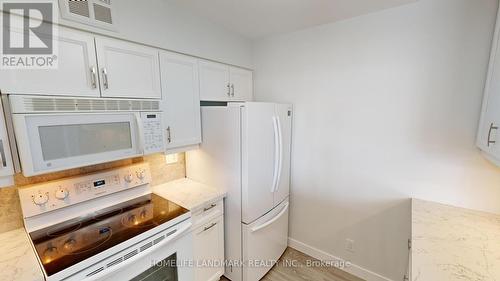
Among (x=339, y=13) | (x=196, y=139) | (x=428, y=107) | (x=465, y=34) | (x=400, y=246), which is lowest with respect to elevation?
(x=400, y=246)

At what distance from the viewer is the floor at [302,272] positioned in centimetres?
210

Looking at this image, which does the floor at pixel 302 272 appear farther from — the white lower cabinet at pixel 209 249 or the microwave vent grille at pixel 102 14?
the microwave vent grille at pixel 102 14

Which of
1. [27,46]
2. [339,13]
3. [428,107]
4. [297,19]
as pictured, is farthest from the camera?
[297,19]

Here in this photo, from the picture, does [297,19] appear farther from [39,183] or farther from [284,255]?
[284,255]

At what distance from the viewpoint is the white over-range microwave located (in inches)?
40.3

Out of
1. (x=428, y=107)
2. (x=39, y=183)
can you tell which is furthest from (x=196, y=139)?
(x=428, y=107)

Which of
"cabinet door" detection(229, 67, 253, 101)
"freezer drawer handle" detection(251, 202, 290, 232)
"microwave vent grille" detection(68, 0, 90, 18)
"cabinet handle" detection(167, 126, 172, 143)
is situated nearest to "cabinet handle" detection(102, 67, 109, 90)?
"microwave vent grille" detection(68, 0, 90, 18)

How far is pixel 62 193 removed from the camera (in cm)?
137

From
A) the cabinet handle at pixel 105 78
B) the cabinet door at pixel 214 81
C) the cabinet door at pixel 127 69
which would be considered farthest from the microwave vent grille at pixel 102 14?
the cabinet door at pixel 214 81

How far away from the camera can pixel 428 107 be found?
1.62m

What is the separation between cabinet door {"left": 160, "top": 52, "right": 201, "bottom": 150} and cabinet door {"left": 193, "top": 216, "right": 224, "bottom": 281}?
30.5 inches

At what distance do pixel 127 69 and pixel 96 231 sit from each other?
110 centimetres

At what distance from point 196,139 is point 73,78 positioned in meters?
0.97
